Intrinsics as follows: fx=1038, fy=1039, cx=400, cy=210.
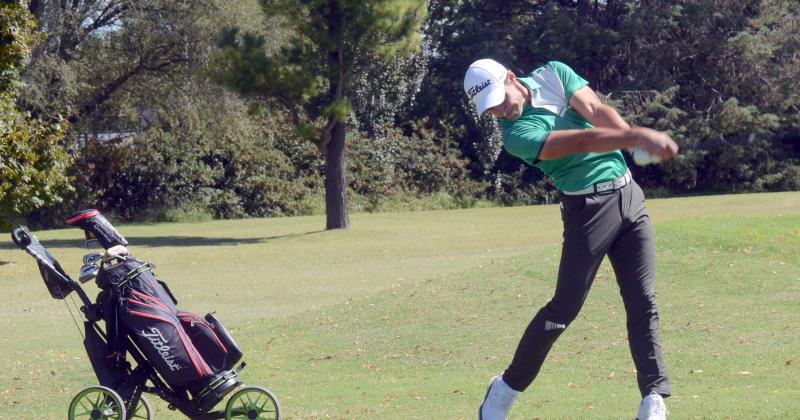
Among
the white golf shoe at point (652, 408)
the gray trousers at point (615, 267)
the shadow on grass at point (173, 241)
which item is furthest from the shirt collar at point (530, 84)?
the shadow on grass at point (173, 241)

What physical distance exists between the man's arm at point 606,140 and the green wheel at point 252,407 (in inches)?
101

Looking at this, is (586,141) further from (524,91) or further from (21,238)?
(21,238)

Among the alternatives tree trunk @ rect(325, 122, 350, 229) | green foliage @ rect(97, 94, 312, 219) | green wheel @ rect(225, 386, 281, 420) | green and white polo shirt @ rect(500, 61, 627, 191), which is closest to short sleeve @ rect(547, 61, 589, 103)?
green and white polo shirt @ rect(500, 61, 627, 191)

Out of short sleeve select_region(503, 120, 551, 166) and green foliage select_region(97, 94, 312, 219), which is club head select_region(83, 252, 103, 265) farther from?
green foliage select_region(97, 94, 312, 219)

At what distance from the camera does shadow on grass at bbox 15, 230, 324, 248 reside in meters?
25.3

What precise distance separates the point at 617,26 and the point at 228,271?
2360 centimetres

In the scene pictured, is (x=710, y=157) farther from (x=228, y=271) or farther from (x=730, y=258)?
(x=730, y=258)

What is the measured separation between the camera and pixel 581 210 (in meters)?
5.32

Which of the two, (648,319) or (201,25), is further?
(201,25)

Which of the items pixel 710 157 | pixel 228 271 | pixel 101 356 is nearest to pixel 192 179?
pixel 228 271

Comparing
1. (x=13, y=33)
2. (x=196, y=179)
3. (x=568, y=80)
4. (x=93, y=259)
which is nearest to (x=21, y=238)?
(x=93, y=259)

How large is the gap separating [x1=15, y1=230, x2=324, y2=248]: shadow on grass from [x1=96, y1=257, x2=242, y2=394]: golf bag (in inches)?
736

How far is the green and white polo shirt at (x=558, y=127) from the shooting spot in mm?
5219

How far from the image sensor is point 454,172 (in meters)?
37.8
